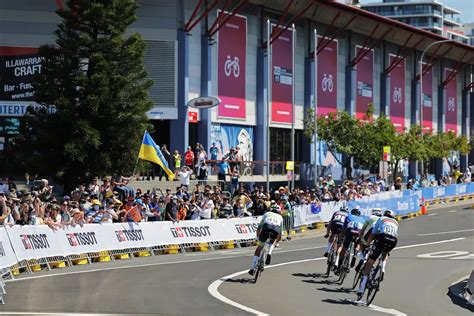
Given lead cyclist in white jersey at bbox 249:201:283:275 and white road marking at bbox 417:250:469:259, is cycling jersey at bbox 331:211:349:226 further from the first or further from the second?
white road marking at bbox 417:250:469:259

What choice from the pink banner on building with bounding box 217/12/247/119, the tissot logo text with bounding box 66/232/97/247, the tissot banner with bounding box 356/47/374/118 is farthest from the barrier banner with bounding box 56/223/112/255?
the tissot banner with bounding box 356/47/374/118

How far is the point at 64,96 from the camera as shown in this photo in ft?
117

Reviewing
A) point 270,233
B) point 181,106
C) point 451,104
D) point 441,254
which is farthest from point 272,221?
point 451,104

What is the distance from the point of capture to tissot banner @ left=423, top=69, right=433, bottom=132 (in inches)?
3113

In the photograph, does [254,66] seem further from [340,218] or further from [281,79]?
[340,218]

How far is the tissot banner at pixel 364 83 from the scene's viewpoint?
67.6 meters

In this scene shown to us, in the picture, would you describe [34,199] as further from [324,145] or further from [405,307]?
[324,145]

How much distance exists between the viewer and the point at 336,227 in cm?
2230

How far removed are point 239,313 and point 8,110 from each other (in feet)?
103

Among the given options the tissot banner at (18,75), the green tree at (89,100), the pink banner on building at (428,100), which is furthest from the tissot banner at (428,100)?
the green tree at (89,100)

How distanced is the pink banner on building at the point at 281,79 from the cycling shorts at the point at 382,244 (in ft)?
132

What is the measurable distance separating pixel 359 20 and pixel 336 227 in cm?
4439

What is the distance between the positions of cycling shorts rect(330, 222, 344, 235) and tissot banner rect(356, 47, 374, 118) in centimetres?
4506

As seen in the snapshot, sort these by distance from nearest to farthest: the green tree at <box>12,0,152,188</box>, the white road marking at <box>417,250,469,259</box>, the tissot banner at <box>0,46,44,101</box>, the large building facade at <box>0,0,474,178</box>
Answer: the white road marking at <box>417,250,469,259</box> → the green tree at <box>12,0,152,188</box> → the tissot banner at <box>0,46,44,101</box> → the large building facade at <box>0,0,474,178</box>
